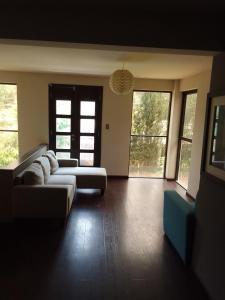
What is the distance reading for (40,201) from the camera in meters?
3.27

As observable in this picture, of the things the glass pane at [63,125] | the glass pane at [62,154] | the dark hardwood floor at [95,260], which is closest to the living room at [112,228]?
the dark hardwood floor at [95,260]

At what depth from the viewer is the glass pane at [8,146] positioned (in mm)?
5785

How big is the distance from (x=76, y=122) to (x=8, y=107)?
1.70m

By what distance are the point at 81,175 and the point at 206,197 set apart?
108 inches

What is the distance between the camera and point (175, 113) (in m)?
5.80

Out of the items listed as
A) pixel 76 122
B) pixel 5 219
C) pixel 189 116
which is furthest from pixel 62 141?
pixel 189 116

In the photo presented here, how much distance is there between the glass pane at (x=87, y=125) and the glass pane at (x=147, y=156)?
108 centimetres

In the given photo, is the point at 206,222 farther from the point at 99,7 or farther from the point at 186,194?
the point at 186,194

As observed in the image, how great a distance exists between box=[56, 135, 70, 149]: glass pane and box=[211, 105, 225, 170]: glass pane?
13.7 feet

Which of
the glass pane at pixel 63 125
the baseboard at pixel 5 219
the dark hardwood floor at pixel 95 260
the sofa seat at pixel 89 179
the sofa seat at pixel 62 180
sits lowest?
the dark hardwood floor at pixel 95 260

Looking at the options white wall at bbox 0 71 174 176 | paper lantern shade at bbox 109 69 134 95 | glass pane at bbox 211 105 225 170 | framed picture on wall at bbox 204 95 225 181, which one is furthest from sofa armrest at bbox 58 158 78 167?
glass pane at bbox 211 105 225 170

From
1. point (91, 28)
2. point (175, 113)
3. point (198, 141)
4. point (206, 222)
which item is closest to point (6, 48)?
point (91, 28)

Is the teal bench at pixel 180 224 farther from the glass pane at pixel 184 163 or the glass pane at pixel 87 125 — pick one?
the glass pane at pixel 87 125

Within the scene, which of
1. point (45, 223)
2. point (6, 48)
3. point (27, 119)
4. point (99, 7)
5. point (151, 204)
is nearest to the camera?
point (99, 7)
